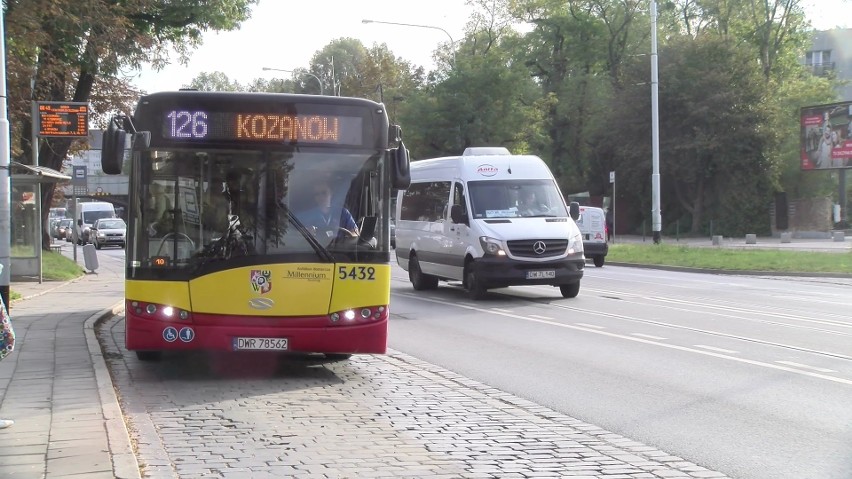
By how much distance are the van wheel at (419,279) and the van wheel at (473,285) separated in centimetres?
249

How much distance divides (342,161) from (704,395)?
415cm

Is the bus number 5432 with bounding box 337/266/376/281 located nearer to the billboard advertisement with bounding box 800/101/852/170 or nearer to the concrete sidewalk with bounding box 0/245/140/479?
the concrete sidewalk with bounding box 0/245/140/479

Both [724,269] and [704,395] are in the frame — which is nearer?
[704,395]

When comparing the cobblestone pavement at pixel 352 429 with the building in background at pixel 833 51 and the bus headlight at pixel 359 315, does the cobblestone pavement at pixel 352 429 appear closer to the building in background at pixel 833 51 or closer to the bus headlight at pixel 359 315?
the bus headlight at pixel 359 315

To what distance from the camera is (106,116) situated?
31.0 m

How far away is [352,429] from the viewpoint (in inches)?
305

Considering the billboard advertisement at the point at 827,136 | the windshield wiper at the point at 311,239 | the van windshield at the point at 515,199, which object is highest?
the billboard advertisement at the point at 827,136

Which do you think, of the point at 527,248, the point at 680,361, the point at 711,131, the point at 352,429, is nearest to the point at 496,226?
the point at 527,248

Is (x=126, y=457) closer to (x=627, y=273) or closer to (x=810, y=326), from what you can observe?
(x=810, y=326)

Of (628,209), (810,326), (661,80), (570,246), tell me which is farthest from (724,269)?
(628,209)

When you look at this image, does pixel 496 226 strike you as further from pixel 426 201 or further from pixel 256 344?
pixel 256 344

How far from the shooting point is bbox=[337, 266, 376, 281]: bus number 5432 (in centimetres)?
997

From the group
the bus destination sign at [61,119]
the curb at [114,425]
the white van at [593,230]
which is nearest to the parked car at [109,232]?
the white van at [593,230]

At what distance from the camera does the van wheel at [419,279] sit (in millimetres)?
22056
